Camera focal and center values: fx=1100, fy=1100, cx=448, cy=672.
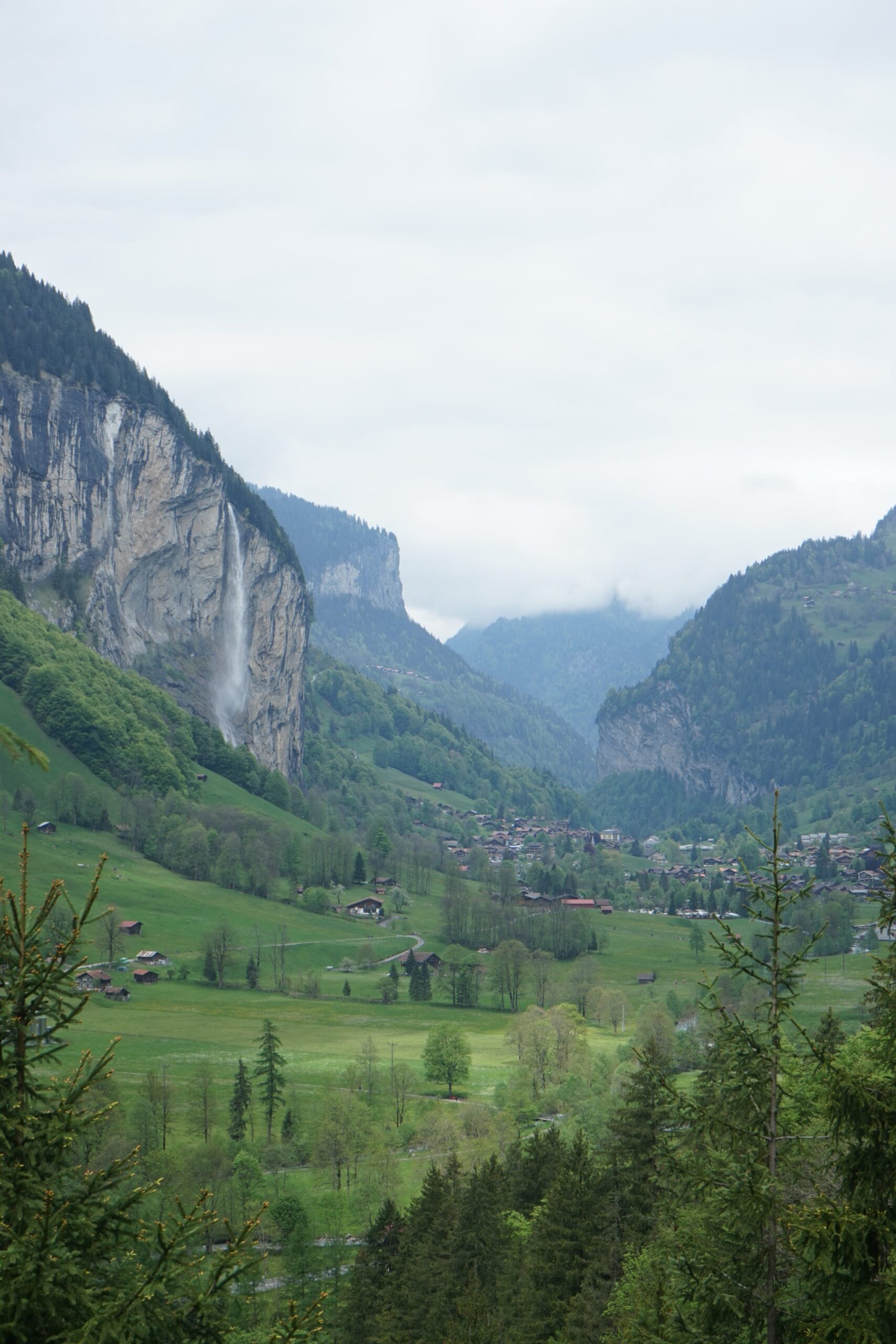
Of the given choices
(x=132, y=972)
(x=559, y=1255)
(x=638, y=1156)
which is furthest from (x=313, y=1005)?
(x=638, y=1156)

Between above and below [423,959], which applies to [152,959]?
above

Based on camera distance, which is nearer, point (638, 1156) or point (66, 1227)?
point (66, 1227)

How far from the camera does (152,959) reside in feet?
457

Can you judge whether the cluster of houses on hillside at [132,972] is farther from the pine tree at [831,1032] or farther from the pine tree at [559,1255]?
the pine tree at [831,1032]

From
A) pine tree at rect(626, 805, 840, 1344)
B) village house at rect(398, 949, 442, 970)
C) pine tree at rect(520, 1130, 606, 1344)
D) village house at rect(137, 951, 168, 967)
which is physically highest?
pine tree at rect(626, 805, 840, 1344)

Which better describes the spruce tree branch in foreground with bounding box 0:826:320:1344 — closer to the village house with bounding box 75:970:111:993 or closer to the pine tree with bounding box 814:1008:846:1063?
the pine tree with bounding box 814:1008:846:1063

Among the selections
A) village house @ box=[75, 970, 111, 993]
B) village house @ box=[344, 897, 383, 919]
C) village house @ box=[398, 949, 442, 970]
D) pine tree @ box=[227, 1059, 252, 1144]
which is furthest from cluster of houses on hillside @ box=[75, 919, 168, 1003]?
village house @ box=[344, 897, 383, 919]

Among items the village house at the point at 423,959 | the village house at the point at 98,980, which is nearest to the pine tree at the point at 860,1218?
the village house at the point at 98,980

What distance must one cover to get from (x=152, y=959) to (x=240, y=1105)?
60413 mm

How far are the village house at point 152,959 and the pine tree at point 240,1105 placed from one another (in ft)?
178

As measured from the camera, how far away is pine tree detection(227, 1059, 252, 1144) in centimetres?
8131

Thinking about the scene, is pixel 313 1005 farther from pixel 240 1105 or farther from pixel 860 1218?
pixel 860 1218

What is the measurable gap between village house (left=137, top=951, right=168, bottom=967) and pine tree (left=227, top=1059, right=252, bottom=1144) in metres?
54.2

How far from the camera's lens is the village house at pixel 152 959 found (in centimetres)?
13825
